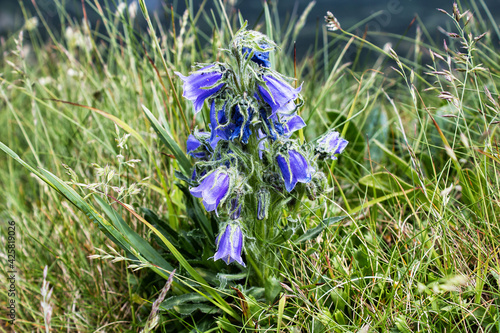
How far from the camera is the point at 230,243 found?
1.45 m

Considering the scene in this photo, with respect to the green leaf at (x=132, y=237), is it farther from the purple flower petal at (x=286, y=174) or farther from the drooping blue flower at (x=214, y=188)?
the purple flower petal at (x=286, y=174)

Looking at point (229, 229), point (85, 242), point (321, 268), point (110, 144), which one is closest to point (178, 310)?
point (229, 229)

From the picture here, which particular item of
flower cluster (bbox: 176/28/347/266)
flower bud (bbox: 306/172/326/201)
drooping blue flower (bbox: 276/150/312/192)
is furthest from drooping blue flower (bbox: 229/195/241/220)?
flower bud (bbox: 306/172/326/201)

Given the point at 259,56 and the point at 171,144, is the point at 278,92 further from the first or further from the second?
the point at 171,144

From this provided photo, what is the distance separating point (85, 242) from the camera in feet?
7.31

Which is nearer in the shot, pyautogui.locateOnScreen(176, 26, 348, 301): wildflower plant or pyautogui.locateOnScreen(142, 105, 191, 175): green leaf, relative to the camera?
pyautogui.locateOnScreen(176, 26, 348, 301): wildflower plant

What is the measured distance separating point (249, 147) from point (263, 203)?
0.21 meters

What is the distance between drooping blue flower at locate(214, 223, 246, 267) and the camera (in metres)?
1.44

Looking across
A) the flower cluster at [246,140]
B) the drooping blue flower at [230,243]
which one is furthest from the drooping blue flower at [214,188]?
the drooping blue flower at [230,243]

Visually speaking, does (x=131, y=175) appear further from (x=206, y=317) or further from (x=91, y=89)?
(x=91, y=89)

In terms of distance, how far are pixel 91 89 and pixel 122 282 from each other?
1928 mm

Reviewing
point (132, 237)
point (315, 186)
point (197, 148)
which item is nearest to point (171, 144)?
point (197, 148)

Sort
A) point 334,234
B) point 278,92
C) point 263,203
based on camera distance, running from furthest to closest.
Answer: point 334,234
point 263,203
point 278,92

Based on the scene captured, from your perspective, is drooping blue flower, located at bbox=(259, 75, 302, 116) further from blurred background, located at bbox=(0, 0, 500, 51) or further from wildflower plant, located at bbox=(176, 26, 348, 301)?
blurred background, located at bbox=(0, 0, 500, 51)
